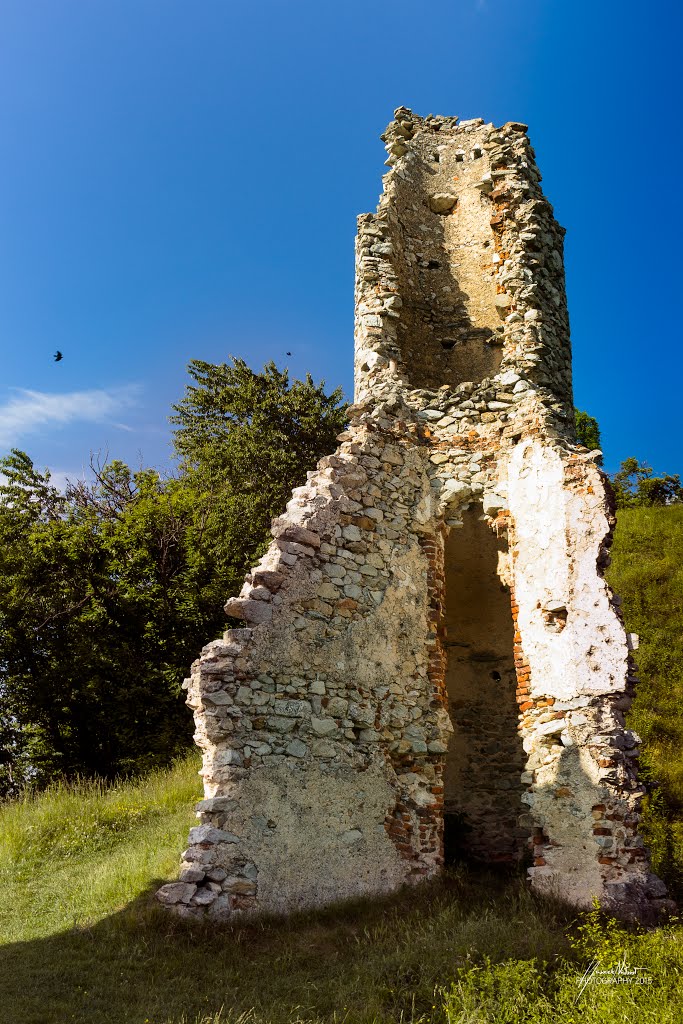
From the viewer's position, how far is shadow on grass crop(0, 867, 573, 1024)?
471 centimetres

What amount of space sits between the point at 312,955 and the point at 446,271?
9761 millimetres

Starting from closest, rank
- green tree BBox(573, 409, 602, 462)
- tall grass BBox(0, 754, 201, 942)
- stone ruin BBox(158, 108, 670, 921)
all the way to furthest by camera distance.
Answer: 1. stone ruin BBox(158, 108, 670, 921)
2. tall grass BBox(0, 754, 201, 942)
3. green tree BBox(573, 409, 602, 462)

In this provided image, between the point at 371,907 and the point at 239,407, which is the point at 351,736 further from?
the point at 239,407

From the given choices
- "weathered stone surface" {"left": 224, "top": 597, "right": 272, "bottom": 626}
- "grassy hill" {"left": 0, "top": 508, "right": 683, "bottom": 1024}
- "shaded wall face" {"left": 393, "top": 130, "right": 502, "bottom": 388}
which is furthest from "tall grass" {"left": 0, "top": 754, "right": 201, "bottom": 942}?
"shaded wall face" {"left": 393, "top": 130, "right": 502, "bottom": 388}

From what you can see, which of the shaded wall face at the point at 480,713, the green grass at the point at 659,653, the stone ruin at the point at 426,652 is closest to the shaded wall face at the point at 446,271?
the stone ruin at the point at 426,652

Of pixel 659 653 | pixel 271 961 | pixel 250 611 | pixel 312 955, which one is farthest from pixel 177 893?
pixel 659 653

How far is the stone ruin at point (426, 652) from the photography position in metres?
6.48

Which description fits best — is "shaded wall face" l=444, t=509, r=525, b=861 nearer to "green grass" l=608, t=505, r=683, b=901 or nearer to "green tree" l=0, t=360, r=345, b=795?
"green grass" l=608, t=505, r=683, b=901

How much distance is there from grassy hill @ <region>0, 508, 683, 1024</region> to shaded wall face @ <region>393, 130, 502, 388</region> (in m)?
6.99

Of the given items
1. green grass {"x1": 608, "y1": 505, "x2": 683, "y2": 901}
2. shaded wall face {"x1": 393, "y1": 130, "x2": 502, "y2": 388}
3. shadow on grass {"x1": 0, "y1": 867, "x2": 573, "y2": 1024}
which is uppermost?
shaded wall face {"x1": 393, "y1": 130, "x2": 502, "y2": 388}

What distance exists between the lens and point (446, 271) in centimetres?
1195

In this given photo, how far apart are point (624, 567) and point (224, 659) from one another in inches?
413

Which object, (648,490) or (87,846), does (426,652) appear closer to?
(87,846)

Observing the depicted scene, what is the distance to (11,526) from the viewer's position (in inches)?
611
